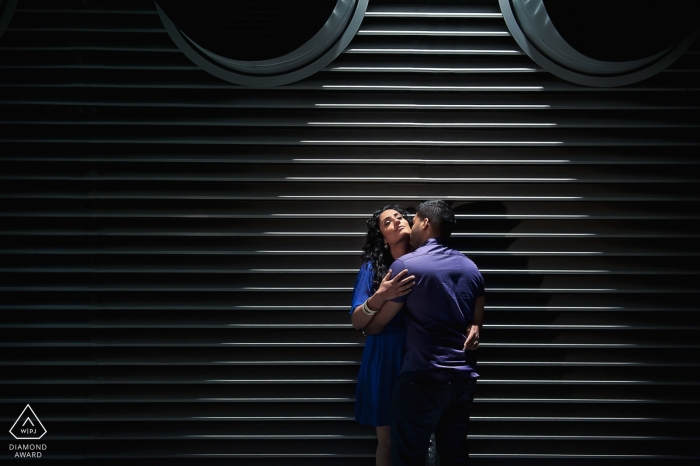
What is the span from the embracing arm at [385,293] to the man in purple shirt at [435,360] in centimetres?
4

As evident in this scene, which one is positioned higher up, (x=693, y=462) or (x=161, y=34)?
(x=161, y=34)

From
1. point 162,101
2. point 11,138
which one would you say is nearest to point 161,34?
point 162,101

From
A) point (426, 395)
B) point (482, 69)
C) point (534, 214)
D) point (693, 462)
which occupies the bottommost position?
point (693, 462)

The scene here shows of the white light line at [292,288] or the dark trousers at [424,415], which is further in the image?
the white light line at [292,288]

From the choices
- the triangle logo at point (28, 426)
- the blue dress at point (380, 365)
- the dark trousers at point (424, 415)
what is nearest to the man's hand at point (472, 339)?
the dark trousers at point (424, 415)

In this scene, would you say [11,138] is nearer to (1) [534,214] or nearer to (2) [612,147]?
(1) [534,214]

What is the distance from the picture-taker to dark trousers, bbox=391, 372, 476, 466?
260cm

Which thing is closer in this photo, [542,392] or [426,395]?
[426,395]

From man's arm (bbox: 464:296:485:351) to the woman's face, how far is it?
55 centimetres

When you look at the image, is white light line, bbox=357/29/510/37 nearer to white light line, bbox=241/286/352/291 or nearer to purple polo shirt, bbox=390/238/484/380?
purple polo shirt, bbox=390/238/484/380

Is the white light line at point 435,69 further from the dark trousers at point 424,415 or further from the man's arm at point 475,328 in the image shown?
the dark trousers at point 424,415

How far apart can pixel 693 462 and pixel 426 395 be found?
220 centimetres

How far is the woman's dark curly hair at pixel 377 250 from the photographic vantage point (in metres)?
2.98

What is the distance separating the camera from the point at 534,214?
11.3ft
